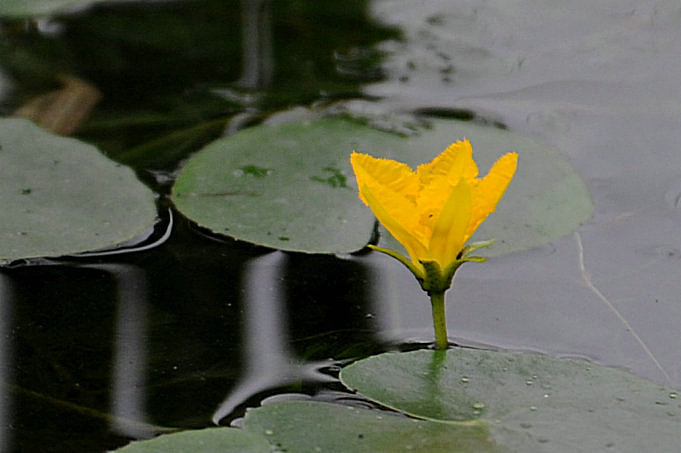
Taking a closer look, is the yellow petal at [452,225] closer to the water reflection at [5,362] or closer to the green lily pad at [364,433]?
the green lily pad at [364,433]

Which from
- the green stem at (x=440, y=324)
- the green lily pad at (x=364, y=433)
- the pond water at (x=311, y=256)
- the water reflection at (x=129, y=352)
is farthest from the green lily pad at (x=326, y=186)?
the green lily pad at (x=364, y=433)

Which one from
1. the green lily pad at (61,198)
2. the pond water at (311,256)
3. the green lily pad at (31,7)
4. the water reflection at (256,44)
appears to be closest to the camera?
the pond water at (311,256)

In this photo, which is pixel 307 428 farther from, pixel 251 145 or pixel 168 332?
pixel 251 145

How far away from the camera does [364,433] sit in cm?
99

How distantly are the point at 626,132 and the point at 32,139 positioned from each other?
3.38 ft

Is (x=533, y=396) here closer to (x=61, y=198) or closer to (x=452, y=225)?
(x=452, y=225)

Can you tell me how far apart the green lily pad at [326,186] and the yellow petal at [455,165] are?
337mm

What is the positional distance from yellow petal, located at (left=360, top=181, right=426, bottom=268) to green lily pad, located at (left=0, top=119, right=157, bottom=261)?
49 centimetres

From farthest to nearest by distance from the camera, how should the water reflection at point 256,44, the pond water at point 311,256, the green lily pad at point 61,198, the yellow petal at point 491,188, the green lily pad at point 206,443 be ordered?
1. the water reflection at point 256,44
2. the green lily pad at point 61,198
3. the pond water at point 311,256
4. the yellow petal at point 491,188
5. the green lily pad at point 206,443

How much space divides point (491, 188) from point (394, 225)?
12 centimetres

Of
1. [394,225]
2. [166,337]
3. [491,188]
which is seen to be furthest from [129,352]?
[491,188]

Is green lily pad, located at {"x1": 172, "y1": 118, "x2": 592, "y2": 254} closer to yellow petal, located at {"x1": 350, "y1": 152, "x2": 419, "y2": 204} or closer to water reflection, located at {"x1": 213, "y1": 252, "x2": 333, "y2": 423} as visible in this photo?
water reflection, located at {"x1": 213, "y1": 252, "x2": 333, "y2": 423}

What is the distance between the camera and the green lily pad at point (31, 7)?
2.15m

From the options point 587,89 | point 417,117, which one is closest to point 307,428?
point 417,117
